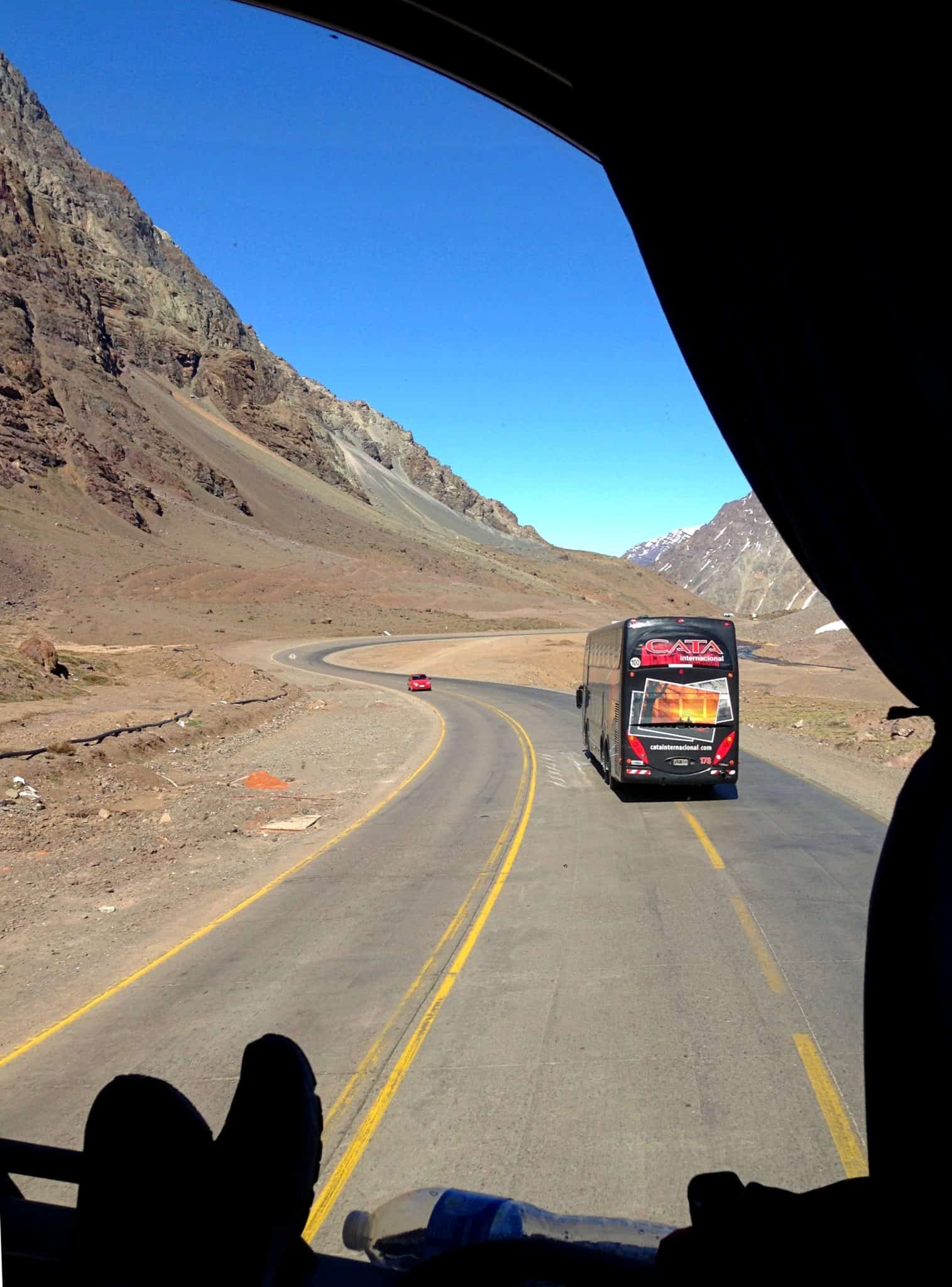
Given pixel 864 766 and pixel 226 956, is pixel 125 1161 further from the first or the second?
pixel 864 766

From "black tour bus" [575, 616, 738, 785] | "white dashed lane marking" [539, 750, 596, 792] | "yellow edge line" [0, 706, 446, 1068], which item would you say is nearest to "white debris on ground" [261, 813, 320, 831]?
"yellow edge line" [0, 706, 446, 1068]

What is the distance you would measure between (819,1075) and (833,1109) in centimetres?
53

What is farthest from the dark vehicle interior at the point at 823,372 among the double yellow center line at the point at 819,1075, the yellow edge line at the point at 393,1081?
the yellow edge line at the point at 393,1081

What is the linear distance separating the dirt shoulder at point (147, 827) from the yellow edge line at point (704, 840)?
231 inches

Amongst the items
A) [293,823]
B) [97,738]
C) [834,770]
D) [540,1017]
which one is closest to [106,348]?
[97,738]

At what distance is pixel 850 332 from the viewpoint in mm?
2627

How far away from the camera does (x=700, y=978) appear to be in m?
7.87

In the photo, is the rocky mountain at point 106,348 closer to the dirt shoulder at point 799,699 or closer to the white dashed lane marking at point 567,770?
the dirt shoulder at point 799,699

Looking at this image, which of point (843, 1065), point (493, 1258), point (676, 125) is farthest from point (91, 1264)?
point (843, 1065)

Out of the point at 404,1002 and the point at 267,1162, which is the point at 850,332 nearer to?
the point at 267,1162

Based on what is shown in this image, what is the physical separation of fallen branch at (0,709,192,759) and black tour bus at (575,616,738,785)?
12154mm

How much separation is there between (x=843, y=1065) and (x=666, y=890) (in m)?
5.02

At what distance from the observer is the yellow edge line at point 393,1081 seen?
4.56 meters

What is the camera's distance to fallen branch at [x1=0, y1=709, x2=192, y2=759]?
1967cm
